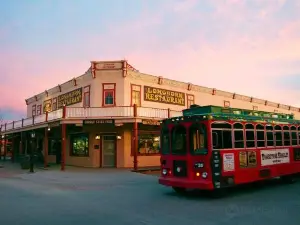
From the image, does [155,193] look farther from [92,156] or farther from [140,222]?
[92,156]

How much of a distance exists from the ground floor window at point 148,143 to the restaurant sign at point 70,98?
5906mm

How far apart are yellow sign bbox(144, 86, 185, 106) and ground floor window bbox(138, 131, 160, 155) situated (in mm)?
2733

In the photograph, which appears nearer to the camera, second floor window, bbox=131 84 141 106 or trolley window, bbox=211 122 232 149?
trolley window, bbox=211 122 232 149

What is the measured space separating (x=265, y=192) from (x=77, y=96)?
1866 centimetres

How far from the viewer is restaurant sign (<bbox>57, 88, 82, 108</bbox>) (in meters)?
27.3

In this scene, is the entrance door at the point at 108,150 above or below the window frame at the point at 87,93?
below

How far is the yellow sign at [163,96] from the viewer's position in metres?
26.4

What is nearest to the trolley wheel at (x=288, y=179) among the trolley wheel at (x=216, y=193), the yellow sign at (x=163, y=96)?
the trolley wheel at (x=216, y=193)

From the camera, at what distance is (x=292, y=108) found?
1748 inches

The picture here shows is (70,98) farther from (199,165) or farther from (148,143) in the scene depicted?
(199,165)

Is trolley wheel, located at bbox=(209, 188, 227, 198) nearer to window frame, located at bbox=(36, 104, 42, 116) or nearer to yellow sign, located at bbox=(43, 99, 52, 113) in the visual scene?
yellow sign, located at bbox=(43, 99, 52, 113)

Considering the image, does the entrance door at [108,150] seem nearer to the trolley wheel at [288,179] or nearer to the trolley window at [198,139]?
the trolley wheel at [288,179]

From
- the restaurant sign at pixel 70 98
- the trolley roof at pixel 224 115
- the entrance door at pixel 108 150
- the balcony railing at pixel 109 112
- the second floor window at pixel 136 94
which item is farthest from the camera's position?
the restaurant sign at pixel 70 98

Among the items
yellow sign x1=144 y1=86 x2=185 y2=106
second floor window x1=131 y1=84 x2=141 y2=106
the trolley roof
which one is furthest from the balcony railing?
the trolley roof
